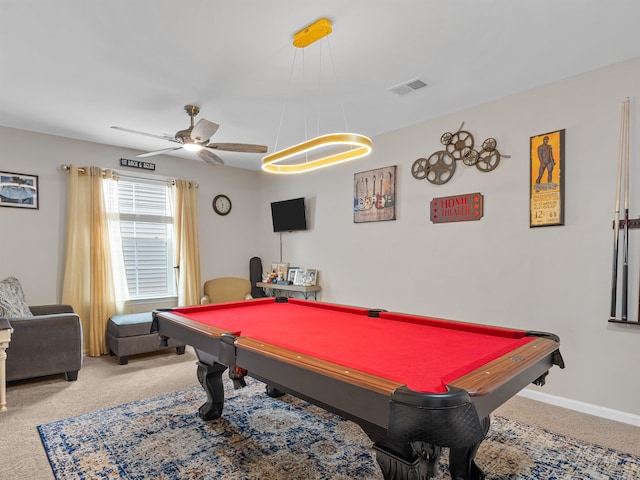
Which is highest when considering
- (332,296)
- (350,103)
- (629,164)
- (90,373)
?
(350,103)

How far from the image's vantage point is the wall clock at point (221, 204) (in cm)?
561

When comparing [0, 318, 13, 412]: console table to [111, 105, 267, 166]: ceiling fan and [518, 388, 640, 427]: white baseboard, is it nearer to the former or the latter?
[111, 105, 267, 166]: ceiling fan

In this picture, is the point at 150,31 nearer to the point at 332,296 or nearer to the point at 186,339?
the point at 186,339

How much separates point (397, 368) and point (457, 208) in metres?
2.46

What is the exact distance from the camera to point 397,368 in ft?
4.86

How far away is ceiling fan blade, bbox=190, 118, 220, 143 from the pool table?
61.1 inches

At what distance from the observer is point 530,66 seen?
108 inches

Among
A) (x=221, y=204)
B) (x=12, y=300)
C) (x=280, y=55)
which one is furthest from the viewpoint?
(x=221, y=204)

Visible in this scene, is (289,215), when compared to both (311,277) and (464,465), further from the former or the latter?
(464,465)

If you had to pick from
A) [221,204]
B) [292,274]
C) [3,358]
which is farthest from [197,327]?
[221,204]

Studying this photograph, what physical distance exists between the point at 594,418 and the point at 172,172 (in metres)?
5.23

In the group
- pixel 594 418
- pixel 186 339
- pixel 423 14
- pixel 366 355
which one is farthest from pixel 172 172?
pixel 594 418

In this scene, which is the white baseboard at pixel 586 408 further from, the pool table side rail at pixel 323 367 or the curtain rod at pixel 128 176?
the curtain rod at pixel 128 176

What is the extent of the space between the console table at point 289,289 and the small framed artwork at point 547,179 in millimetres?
2720
